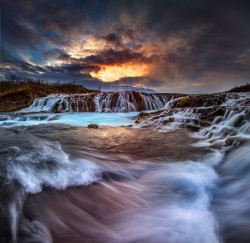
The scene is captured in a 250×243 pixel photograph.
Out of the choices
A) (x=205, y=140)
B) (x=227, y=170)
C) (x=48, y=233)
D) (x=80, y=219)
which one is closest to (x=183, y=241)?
(x=80, y=219)

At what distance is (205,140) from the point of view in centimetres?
617

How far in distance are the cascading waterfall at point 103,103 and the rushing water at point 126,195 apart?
52.0 ft

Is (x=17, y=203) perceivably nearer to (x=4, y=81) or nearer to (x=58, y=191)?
(x=58, y=191)

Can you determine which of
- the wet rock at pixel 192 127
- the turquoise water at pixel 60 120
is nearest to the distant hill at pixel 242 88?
the turquoise water at pixel 60 120

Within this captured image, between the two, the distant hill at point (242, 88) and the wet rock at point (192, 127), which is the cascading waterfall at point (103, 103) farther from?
the wet rock at point (192, 127)

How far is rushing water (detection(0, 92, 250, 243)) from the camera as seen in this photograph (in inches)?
83.1

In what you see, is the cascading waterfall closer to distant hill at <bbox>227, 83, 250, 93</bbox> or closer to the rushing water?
distant hill at <bbox>227, 83, 250, 93</bbox>

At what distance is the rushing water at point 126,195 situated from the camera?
6.93 ft

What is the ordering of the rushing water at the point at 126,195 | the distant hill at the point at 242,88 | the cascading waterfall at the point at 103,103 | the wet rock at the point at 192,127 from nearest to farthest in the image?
the rushing water at the point at 126,195 → the wet rock at the point at 192,127 → the distant hill at the point at 242,88 → the cascading waterfall at the point at 103,103

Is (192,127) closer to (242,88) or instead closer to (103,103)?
(242,88)

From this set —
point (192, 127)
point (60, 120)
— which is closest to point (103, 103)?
point (60, 120)

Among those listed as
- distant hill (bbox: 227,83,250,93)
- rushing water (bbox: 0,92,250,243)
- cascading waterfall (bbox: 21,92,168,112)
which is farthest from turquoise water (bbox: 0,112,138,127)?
distant hill (bbox: 227,83,250,93)

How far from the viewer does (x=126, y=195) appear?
2965mm

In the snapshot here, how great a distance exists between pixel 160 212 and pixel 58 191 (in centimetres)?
149
